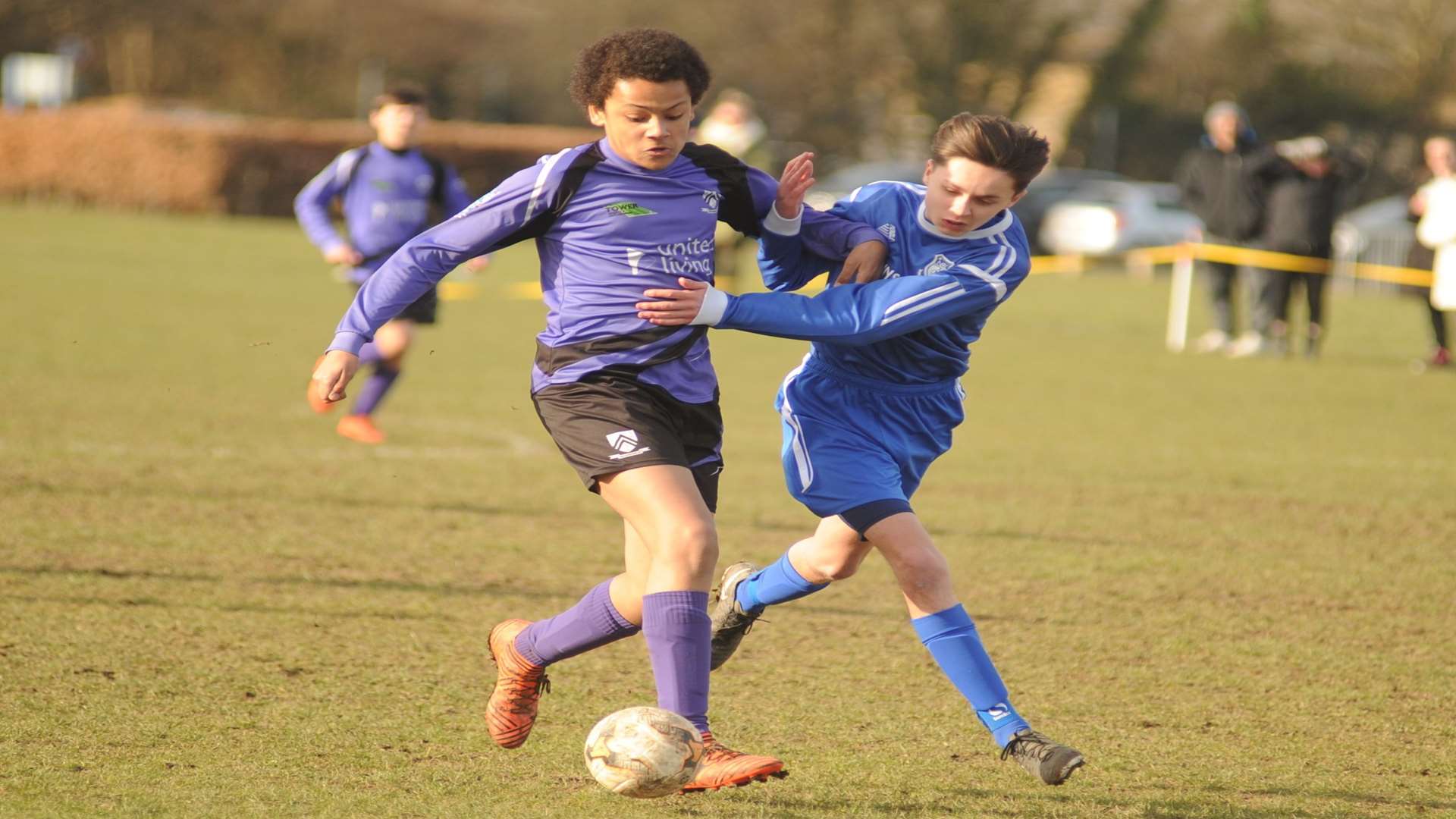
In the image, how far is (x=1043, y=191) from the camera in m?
30.8

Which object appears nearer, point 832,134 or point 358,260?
point 358,260

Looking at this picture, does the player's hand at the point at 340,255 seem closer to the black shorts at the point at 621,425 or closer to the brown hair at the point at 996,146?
the black shorts at the point at 621,425

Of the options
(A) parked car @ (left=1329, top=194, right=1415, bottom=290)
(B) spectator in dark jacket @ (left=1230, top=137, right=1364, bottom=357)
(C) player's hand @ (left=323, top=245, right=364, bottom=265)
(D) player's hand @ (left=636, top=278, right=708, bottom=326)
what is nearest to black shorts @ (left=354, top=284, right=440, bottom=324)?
(C) player's hand @ (left=323, top=245, right=364, bottom=265)

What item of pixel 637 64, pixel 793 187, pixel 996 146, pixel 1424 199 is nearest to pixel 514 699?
pixel 793 187

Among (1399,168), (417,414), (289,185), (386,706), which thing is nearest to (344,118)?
(289,185)

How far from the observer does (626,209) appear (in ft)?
12.5

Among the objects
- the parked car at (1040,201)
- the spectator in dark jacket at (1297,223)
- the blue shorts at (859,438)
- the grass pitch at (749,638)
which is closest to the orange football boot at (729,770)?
the grass pitch at (749,638)

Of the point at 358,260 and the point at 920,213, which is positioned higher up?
the point at 920,213

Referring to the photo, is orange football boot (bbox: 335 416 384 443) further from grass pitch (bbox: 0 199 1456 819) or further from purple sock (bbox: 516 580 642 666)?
purple sock (bbox: 516 580 642 666)

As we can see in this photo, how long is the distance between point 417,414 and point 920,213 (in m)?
6.04

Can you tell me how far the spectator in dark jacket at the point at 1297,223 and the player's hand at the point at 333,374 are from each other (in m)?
12.6

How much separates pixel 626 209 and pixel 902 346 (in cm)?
82

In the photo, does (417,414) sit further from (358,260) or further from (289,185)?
(289,185)

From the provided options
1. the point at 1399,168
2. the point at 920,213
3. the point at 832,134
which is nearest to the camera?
the point at 920,213
